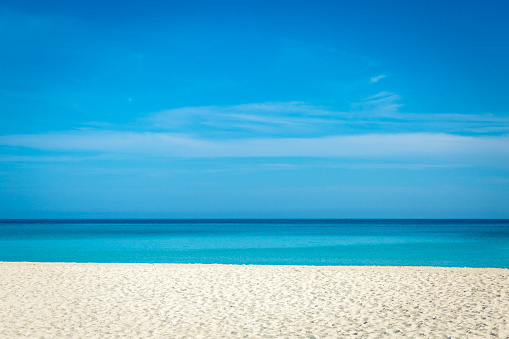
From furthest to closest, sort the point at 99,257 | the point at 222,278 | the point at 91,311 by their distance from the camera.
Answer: the point at 99,257, the point at 222,278, the point at 91,311

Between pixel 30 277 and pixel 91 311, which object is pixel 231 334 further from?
pixel 30 277

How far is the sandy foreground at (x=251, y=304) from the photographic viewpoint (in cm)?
761

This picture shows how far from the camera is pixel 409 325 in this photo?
25.8 feet

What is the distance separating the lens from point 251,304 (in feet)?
31.9

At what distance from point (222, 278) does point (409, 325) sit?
6247 millimetres

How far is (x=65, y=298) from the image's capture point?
34.2 feet

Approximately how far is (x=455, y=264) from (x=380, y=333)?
16767mm

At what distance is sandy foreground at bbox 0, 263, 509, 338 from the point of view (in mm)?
7605

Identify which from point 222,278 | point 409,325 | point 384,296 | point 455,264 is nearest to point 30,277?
point 222,278

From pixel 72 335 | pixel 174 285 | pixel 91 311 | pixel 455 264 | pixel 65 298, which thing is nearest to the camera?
pixel 72 335

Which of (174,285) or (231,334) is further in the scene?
(174,285)

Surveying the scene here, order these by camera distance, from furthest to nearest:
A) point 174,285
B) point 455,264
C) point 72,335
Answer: point 455,264, point 174,285, point 72,335

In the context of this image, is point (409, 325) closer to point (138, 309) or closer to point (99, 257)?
point (138, 309)

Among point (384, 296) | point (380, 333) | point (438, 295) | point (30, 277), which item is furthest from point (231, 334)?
point (30, 277)
